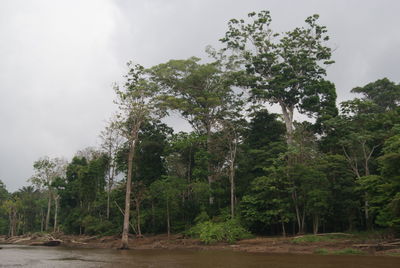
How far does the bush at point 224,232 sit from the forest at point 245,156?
76mm

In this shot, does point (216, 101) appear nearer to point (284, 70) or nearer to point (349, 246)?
point (284, 70)

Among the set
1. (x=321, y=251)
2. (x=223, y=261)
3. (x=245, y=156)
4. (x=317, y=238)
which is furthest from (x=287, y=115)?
(x=223, y=261)

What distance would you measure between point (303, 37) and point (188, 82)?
40.6ft

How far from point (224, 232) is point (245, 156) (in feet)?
26.0

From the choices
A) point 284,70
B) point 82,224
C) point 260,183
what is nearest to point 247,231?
point 260,183

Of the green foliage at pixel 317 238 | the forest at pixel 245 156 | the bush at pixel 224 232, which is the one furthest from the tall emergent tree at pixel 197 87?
the green foliage at pixel 317 238

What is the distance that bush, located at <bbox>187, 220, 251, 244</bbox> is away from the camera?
24562 mm

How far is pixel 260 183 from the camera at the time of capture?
81.2 feet

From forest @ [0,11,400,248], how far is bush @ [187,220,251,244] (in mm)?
76

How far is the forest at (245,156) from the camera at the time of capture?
23.1 metres

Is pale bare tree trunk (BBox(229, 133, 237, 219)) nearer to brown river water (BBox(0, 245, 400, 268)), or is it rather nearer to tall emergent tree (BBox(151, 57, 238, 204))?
tall emergent tree (BBox(151, 57, 238, 204))

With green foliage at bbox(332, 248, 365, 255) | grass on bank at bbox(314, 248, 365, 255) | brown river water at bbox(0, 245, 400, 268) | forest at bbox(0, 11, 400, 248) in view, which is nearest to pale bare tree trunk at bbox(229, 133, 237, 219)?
forest at bbox(0, 11, 400, 248)

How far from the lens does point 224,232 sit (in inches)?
974

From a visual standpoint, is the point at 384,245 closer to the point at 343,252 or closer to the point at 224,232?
the point at 343,252
